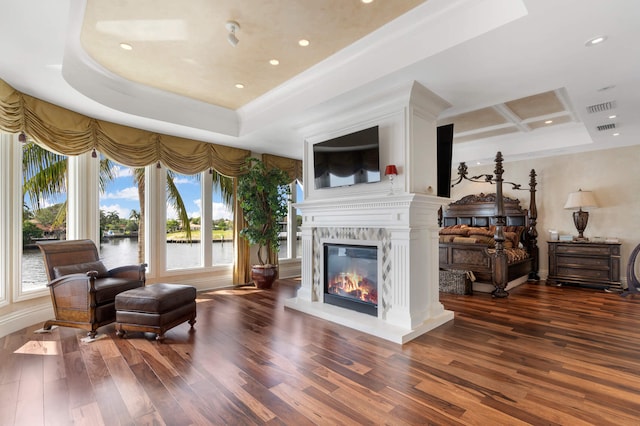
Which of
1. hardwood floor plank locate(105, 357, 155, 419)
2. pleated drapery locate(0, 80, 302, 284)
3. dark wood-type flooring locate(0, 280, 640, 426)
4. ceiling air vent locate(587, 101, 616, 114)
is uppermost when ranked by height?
ceiling air vent locate(587, 101, 616, 114)

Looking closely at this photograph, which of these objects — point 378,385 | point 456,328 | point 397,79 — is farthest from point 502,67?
point 378,385

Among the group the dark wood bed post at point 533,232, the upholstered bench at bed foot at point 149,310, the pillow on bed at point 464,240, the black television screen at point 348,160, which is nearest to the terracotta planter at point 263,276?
the black television screen at point 348,160

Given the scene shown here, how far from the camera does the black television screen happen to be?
3.66 metres

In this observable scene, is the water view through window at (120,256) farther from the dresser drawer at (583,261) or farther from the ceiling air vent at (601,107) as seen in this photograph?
the ceiling air vent at (601,107)

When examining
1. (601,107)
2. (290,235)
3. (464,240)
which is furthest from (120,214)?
(601,107)

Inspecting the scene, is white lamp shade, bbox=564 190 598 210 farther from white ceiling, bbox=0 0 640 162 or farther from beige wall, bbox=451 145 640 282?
white ceiling, bbox=0 0 640 162

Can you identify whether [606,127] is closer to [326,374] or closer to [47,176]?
[326,374]

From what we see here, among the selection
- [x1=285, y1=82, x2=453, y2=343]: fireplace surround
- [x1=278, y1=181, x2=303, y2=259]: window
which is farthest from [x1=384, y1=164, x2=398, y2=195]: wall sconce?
[x1=278, y1=181, x2=303, y2=259]: window

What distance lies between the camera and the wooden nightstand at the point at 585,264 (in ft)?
17.6

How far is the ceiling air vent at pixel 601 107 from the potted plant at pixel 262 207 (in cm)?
470

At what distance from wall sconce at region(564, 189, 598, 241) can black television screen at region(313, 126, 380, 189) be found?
14.8 ft

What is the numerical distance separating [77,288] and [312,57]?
3575 mm

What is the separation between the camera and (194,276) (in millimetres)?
5605

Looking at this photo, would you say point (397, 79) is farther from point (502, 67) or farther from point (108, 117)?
point (108, 117)
